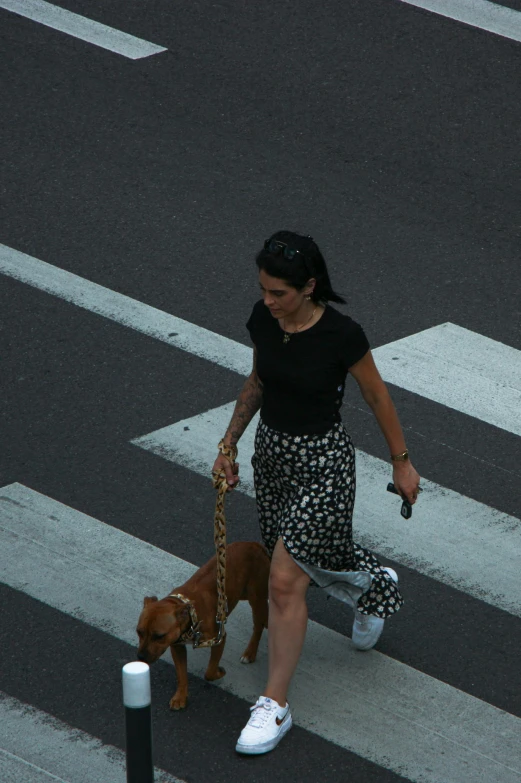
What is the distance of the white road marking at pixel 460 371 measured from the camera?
7172 millimetres

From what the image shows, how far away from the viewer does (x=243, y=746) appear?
16.1ft

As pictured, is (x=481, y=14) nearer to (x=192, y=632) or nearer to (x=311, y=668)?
(x=311, y=668)

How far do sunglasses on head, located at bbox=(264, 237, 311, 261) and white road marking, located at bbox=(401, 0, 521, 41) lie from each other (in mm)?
7253

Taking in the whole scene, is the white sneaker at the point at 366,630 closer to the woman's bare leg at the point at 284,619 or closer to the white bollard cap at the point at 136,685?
the woman's bare leg at the point at 284,619

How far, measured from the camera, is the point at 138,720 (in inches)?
148

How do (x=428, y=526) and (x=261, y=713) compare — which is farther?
(x=428, y=526)

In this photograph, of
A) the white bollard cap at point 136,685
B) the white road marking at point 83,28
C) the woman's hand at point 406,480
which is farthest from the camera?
the white road marking at point 83,28

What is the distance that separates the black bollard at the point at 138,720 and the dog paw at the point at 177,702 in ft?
3.87

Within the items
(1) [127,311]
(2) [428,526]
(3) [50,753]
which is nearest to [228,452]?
(3) [50,753]

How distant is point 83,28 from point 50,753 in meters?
7.84

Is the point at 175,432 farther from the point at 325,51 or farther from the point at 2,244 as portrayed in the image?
the point at 325,51

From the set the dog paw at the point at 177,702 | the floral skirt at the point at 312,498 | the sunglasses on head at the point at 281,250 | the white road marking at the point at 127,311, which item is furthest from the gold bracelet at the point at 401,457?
the white road marking at the point at 127,311

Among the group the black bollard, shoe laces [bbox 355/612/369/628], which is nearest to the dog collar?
shoe laces [bbox 355/612/369/628]

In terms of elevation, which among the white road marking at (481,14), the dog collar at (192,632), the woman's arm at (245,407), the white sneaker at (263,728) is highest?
the white road marking at (481,14)
